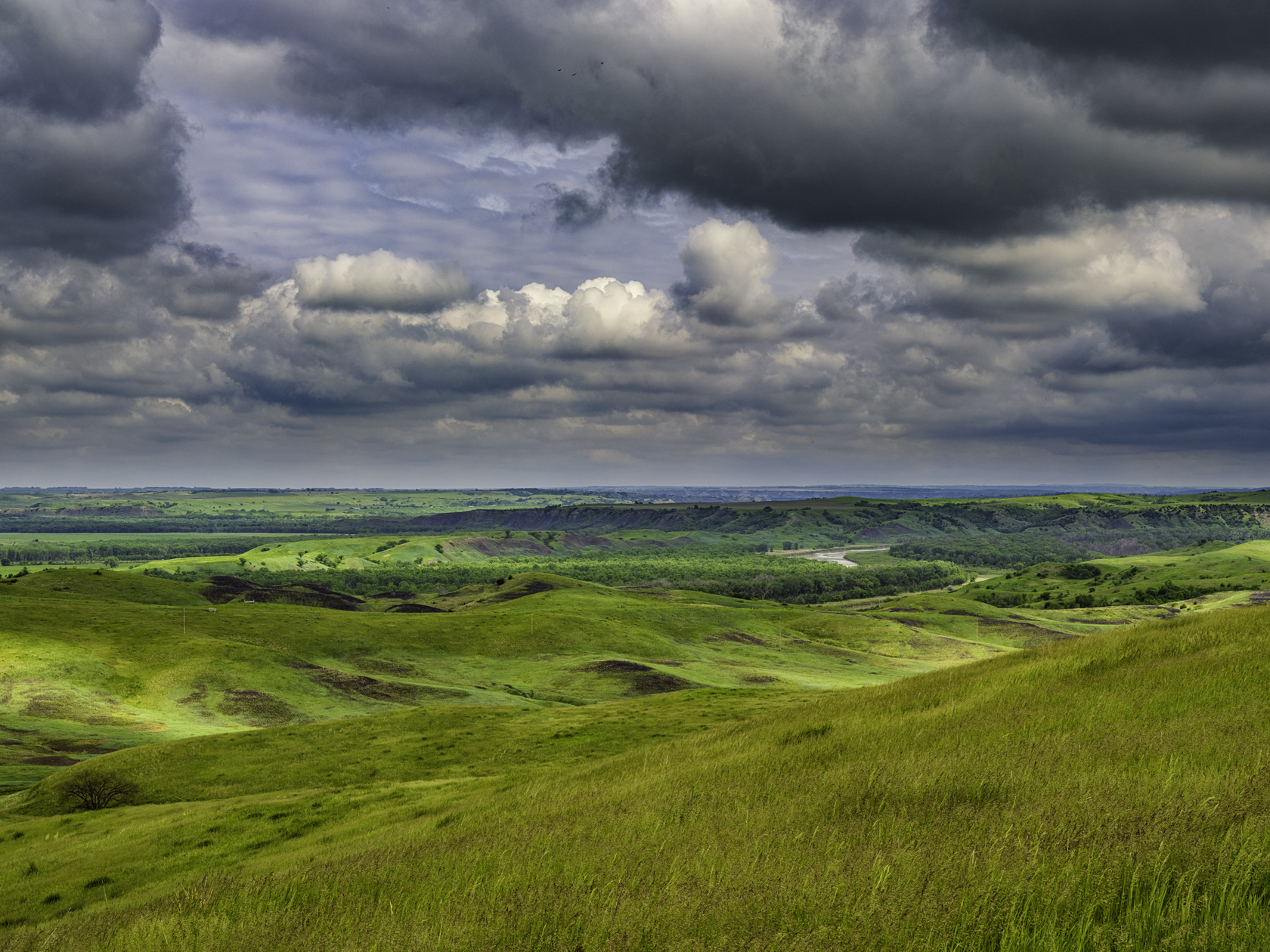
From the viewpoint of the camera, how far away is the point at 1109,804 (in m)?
8.01

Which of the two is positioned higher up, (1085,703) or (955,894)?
(955,894)

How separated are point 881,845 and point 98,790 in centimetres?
5993

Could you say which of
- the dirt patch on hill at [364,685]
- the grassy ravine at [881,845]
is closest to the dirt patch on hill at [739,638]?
the dirt patch on hill at [364,685]

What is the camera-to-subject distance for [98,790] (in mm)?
50719

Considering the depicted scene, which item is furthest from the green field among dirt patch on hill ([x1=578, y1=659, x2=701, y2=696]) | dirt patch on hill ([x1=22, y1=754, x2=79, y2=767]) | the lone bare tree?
dirt patch on hill ([x1=578, y1=659, x2=701, y2=696])

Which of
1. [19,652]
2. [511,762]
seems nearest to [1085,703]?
[511,762]

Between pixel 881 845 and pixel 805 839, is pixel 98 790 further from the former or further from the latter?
pixel 881 845

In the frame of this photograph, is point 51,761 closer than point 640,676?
Yes

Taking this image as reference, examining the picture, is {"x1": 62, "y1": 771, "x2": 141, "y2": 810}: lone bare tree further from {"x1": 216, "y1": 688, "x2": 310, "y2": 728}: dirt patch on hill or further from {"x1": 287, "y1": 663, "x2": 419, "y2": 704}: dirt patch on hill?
{"x1": 287, "y1": 663, "x2": 419, "y2": 704}: dirt patch on hill

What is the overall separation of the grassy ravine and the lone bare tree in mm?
38082

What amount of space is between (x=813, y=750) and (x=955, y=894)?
9.46 m

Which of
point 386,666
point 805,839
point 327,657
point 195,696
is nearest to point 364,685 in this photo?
point 386,666

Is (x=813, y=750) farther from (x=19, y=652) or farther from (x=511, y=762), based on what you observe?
(x=19, y=652)

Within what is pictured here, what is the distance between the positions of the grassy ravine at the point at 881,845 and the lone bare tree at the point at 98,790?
38082 millimetres
